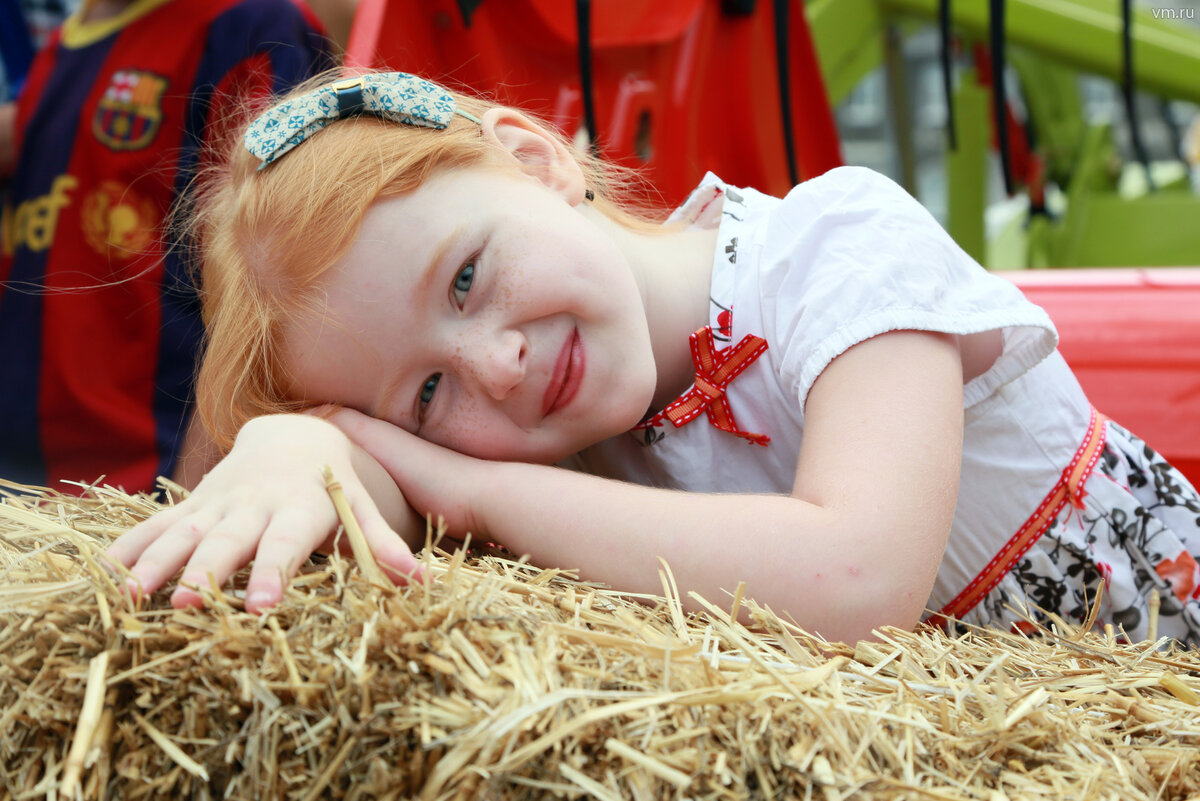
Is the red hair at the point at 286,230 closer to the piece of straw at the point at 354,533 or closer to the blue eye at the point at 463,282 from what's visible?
the blue eye at the point at 463,282

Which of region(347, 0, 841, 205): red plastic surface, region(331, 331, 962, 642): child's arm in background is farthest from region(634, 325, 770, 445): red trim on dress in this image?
region(347, 0, 841, 205): red plastic surface

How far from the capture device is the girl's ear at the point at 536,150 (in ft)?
3.31

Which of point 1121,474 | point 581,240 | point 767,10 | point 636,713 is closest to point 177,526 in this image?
point 636,713

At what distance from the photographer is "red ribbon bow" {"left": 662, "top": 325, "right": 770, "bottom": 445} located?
977 mm

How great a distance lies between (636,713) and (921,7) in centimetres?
251

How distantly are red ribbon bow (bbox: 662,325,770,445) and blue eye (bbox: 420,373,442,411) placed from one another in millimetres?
243

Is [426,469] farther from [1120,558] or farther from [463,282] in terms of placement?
[1120,558]

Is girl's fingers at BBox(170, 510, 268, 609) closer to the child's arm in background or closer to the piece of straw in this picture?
the piece of straw

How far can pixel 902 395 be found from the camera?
0.80 m

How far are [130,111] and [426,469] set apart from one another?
959 millimetres

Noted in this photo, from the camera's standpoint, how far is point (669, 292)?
1026 mm

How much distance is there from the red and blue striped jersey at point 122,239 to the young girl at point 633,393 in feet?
1.42

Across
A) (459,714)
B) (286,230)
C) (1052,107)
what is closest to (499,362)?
(286,230)

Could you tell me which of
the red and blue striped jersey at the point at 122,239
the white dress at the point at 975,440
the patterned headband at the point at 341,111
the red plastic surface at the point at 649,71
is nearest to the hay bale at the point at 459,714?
the white dress at the point at 975,440
